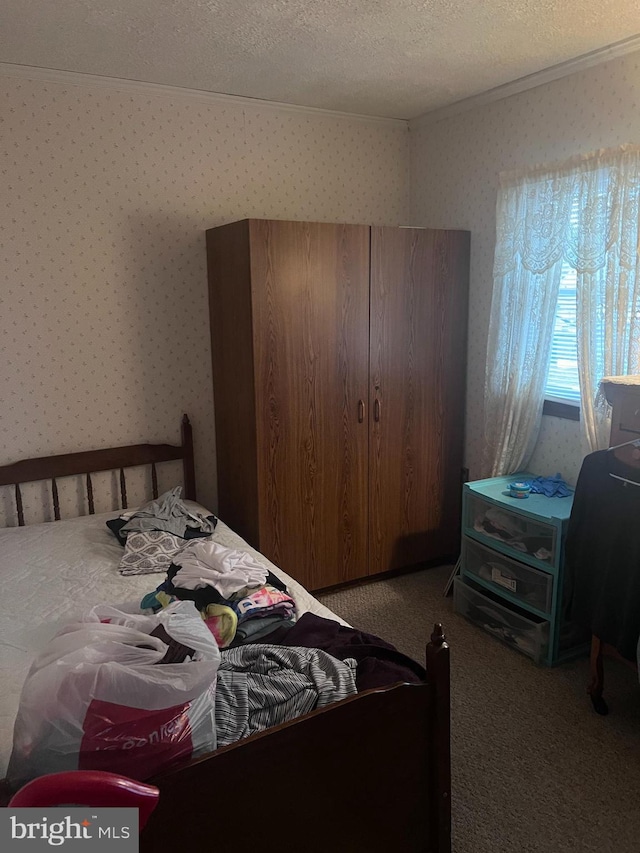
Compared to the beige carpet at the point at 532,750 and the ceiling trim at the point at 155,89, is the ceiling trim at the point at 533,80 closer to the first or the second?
the ceiling trim at the point at 155,89

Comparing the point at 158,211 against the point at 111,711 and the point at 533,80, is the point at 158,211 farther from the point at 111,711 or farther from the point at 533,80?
the point at 111,711

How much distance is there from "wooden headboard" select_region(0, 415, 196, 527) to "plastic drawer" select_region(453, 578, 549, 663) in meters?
1.49

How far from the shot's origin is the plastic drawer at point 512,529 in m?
2.70

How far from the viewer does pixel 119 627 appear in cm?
148

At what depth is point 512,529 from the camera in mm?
2902

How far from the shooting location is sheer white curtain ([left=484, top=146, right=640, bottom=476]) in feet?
8.56

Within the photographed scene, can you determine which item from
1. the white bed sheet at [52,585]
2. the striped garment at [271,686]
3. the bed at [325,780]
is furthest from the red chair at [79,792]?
the white bed sheet at [52,585]

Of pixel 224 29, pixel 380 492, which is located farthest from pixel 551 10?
pixel 380 492

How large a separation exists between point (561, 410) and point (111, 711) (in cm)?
250

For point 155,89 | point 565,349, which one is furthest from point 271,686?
point 155,89

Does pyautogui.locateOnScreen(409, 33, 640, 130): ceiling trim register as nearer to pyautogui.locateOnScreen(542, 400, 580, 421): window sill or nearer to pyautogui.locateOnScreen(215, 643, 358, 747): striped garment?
pyautogui.locateOnScreen(542, 400, 580, 421): window sill

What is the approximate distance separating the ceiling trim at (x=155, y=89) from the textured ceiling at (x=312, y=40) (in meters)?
0.04

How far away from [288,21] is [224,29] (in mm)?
251

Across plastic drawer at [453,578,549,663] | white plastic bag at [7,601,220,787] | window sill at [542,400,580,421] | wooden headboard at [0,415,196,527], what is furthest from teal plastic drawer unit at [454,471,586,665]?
white plastic bag at [7,601,220,787]
